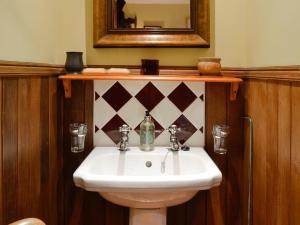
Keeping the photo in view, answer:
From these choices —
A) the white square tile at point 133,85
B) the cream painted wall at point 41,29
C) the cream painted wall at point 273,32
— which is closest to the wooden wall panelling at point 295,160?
the cream painted wall at point 273,32

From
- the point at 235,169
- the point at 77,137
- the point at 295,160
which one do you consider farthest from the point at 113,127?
the point at 295,160

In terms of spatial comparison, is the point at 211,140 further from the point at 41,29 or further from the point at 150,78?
the point at 41,29

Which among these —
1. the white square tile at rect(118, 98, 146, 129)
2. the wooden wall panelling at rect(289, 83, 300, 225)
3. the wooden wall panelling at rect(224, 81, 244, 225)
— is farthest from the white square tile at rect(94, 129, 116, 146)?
the wooden wall panelling at rect(289, 83, 300, 225)

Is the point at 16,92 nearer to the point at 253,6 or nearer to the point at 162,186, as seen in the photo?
the point at 162,186

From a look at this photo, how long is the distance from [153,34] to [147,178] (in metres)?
0.77

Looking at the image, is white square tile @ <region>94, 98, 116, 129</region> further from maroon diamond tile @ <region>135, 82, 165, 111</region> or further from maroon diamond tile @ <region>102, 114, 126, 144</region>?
maroon diamond tile @ <region>135, 82, 165, 111</region>

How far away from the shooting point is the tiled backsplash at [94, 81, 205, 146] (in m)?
1.60

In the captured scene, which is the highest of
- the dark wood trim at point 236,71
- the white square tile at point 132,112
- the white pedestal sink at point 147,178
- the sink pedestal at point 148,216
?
the dark wood trim at point 236,71

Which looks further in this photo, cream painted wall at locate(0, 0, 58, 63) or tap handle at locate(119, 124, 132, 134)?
tap handle at locate(119, 124, 132, 134)

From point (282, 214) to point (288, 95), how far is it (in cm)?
43

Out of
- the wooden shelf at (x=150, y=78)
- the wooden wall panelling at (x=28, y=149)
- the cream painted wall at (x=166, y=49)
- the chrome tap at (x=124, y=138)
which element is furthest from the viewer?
the chrome tap at (x=124, y=138)

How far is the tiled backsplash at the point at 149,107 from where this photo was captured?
160cm

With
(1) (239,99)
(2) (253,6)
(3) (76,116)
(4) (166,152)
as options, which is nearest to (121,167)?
(4) (166,152)

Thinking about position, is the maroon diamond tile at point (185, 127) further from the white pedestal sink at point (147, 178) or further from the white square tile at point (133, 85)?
the white square tile at point (133, 85)
